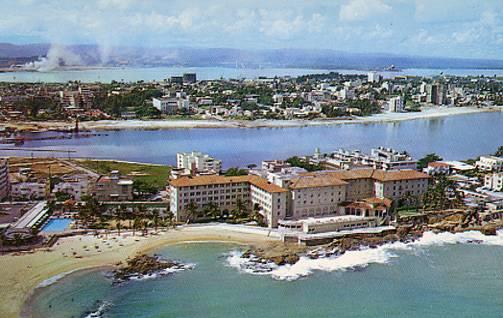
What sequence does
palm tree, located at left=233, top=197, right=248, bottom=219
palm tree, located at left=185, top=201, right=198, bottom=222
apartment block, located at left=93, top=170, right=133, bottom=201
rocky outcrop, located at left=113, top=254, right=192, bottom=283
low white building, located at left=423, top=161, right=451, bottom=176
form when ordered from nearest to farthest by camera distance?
rocky outcrop, located at left=113, top=254, right=192, bottom=283 → palm tree, located at left=185, top=201, right=198, bottom=222 → palm tree, located at left=233, top=197, right=248, bottom=219 → apartment block, located at left=93, top=170, right=133, bottom=201 → low white building, located at left=423, top=161, right=451, bottom=176

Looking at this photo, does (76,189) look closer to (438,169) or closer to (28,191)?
(28,191)

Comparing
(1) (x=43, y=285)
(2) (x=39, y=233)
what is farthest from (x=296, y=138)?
(1) (x=43, y=285)

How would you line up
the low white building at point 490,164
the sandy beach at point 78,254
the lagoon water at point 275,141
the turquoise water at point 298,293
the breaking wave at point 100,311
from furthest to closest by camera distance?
the lagoon water at point 275,141 → the low white building at point 490,164 → the sandy beach at point 78,254 → the turquoise water at point 298,293 → the breaking wave at point 100,311

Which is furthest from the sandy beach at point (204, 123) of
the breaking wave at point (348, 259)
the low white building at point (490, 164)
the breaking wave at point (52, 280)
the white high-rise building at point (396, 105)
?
the breaking wave at point (348, 259)

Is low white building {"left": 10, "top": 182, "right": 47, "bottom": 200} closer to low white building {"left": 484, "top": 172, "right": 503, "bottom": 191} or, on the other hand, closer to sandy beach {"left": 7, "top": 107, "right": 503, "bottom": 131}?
low white building {"left": 484, "top": 172, "right": 503, "bottom": 191}

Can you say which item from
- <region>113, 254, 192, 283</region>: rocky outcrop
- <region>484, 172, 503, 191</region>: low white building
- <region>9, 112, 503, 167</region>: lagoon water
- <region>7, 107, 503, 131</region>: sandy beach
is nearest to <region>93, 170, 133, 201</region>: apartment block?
<region>113, 254, 192, 283</region>: rocky outcrop

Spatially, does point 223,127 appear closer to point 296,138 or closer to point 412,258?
point 296,138

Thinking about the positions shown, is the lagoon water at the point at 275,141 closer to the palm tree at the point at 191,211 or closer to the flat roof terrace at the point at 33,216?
the palm tree at the point at 191,211
